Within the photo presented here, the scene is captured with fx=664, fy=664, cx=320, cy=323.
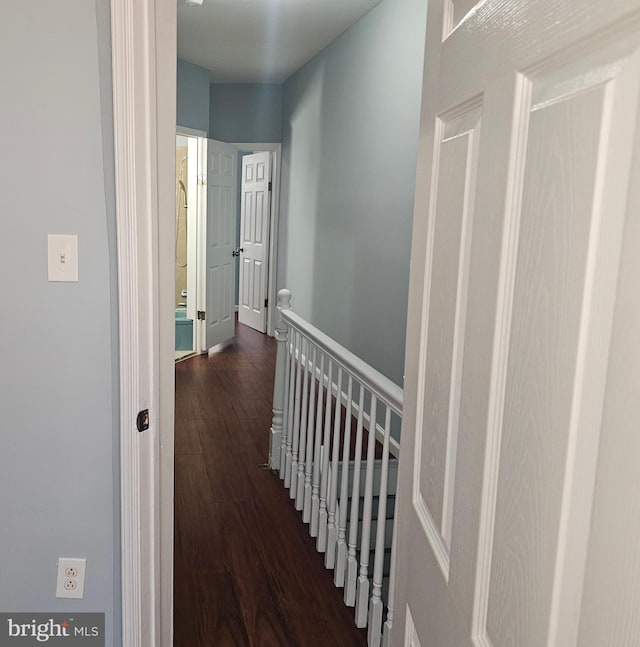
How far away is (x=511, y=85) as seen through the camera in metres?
0.69

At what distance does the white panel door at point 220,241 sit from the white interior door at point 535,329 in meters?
6.12

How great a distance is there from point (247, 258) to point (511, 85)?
7918mm

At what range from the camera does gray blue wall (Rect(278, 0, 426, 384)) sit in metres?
3.92

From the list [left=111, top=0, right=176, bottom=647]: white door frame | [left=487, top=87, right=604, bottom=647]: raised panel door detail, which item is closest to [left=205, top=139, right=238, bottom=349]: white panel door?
[left=111, top=0, right=176, bottom=647]: white door frame

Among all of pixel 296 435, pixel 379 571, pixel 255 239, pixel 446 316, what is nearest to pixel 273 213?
pixel 255 239

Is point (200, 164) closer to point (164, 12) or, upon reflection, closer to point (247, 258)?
point (247, 258)

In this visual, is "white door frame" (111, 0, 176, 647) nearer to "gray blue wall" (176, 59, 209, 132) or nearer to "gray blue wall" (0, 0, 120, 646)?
"gray blue wall" (0, 0, 120, 646)

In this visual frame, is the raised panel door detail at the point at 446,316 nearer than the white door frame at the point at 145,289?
Yes

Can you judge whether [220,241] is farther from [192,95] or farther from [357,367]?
[357,367]

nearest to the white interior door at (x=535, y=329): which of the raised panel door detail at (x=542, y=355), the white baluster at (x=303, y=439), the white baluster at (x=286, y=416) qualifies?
the raised panel door detail at (x=542, y=355)

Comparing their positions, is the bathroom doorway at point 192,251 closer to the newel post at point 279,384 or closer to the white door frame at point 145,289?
the newel post at point 279,384

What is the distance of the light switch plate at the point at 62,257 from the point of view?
5.46ft

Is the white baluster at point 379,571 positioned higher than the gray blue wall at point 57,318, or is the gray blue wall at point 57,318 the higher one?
the gray blue wall at point 57,318

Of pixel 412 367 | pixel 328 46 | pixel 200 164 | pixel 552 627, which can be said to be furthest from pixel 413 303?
pixel 200 164
